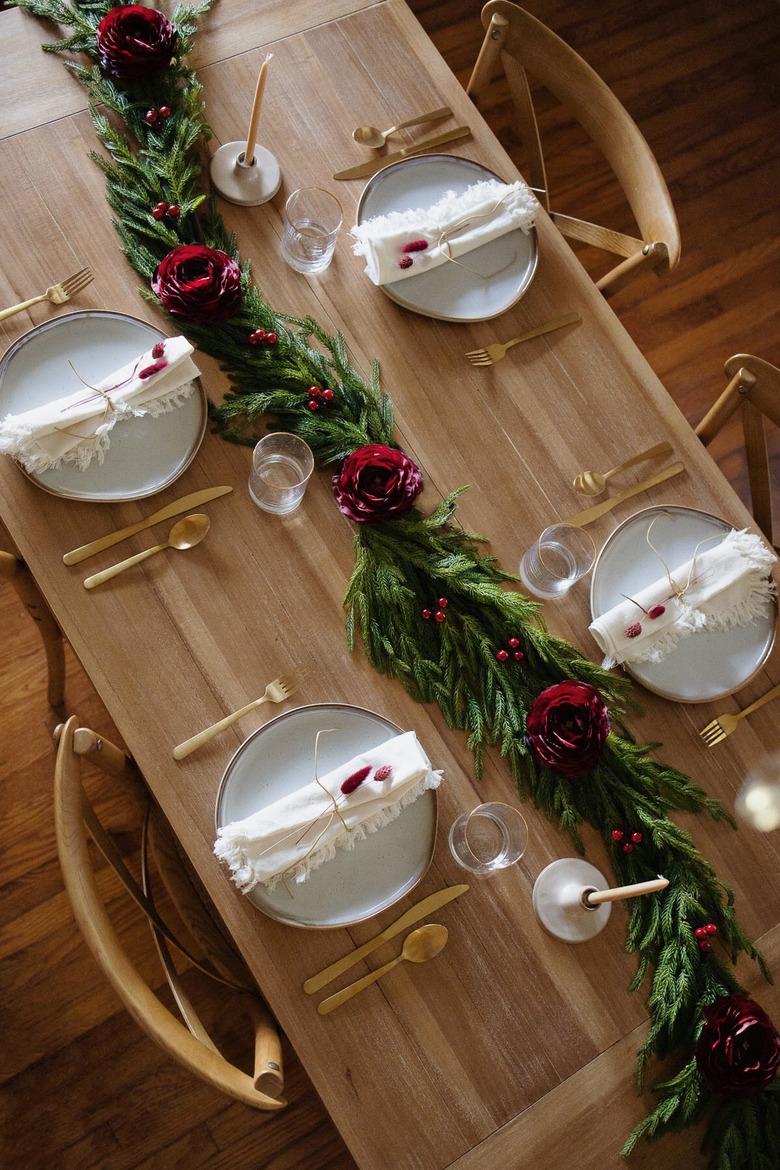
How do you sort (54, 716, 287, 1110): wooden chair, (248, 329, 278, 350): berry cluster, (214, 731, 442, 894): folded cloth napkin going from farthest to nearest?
(248, 329, 278, 350): berry cluster
(214, 731, 442, 894): folded cloth napkin
(54, 716, 287, 1110): wooden chair

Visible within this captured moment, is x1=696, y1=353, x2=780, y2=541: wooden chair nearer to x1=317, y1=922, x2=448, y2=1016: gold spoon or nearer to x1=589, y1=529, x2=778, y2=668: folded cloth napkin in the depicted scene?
x1=589, y1=529, x2=778, y2=668: folded cloth napkin

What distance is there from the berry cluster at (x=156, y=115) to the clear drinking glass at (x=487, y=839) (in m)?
1.18

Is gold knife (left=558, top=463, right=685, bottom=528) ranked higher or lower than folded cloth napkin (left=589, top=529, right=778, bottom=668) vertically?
higher

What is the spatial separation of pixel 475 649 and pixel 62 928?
1.17 metres

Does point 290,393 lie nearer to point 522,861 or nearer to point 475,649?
point 475,649

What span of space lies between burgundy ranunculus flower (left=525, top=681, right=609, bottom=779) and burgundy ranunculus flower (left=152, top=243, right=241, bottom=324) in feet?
2.46

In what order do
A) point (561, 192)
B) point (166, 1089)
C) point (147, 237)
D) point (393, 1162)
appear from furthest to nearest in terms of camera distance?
point (561, 192), point (166, 1089), point (147, 237), point (393, 1162)

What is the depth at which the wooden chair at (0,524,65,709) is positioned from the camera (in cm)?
151

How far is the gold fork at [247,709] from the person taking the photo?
1340 mm

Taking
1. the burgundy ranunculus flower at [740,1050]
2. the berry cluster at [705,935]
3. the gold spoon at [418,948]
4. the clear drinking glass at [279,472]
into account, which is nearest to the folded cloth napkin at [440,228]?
the clear drinking glass at [279,472]

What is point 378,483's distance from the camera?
1.38 m

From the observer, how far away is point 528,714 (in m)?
1.39


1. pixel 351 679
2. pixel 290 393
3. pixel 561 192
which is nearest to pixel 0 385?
pixel 290 393

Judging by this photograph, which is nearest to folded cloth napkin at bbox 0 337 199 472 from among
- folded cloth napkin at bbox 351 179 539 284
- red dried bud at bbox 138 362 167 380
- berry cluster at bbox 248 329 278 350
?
red dried bud at bbox 138 362 167 380
